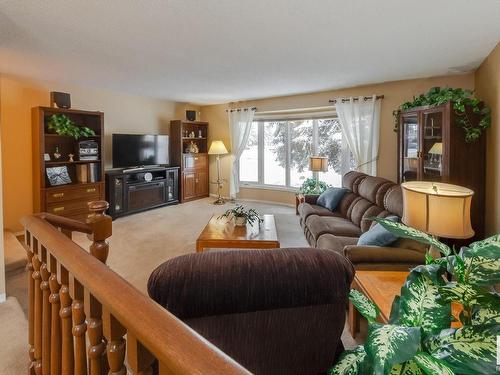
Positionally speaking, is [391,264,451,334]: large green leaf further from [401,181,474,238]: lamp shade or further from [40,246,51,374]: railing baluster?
[40,246,51,374]: railing baluster

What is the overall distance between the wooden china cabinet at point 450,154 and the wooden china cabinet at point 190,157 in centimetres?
458

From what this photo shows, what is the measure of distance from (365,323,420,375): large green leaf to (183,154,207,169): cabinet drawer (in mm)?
6317

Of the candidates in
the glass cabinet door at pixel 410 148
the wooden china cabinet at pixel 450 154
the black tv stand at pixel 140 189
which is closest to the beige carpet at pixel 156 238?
the black tv stand at pixel 140 189

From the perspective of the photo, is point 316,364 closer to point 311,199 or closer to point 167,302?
point 167,302

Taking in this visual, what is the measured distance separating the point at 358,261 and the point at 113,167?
4.87m

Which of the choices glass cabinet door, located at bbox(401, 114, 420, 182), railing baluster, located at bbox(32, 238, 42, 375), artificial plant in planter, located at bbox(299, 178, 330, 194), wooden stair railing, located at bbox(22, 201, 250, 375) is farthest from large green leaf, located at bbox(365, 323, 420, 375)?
artificial plant in planter, located at bbox(299, 178, 330, 194)

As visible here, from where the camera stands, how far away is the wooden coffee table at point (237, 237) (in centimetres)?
Answer: 294

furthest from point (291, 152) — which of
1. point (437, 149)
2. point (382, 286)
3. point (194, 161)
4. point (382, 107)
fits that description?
point (382, 286)

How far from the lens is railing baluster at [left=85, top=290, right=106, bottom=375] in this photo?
731mm

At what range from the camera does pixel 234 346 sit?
987 mm

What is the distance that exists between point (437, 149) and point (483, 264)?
3.54 metres

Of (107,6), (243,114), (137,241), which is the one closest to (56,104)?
(137,241)

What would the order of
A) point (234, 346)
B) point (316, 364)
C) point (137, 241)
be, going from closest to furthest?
point (234, 346), point (316, 364), point (137, 241)

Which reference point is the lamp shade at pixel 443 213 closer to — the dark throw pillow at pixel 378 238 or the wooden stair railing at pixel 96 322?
the dark throw pillow at pixel 378 238
